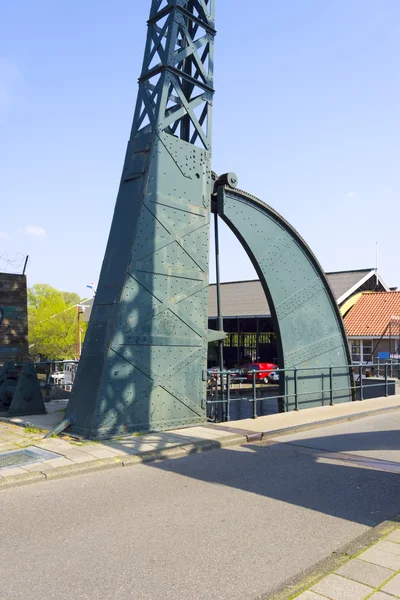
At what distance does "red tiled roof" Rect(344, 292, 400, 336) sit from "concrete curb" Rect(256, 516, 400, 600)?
2879 cm

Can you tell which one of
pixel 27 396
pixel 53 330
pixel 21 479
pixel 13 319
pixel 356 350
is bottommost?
pixel 21 479

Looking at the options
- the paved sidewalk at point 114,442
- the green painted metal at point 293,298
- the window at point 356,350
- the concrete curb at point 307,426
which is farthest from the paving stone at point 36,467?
the window at point 356,350

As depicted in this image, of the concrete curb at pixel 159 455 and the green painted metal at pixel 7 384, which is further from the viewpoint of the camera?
the green painted metal at pixel 7 384

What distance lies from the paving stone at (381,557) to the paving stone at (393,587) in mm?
196

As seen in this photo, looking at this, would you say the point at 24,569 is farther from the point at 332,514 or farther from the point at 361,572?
the point at 332,514

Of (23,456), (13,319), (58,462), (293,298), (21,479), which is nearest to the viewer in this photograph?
(21,479)

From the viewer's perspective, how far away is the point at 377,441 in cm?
981

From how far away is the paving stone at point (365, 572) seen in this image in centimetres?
374

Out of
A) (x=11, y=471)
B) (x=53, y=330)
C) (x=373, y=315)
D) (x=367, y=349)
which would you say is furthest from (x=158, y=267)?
(x=53, y=330)

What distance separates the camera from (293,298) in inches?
542

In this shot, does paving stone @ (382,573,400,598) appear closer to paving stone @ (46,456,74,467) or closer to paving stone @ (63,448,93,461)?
paving stone @ (46,456,74,467)

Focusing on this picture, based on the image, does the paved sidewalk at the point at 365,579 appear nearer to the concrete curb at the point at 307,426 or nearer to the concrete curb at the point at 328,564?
the concrete curb at the point at 328,564

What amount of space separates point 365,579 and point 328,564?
412 millimetres

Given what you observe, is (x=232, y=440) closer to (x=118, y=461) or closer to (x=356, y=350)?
(x=118, y=461)
